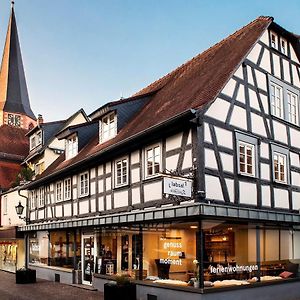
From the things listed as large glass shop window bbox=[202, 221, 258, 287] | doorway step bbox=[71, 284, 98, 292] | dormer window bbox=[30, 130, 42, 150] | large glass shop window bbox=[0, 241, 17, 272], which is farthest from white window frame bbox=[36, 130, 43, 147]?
large glass shop window bbox=[202, 221, 258, 287]

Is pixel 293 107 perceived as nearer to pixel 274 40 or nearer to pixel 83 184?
pixel 274 40

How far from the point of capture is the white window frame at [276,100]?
16.2 metres

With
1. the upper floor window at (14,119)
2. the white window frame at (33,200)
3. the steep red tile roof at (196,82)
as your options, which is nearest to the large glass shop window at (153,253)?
the steep red tile roof at (196,82)

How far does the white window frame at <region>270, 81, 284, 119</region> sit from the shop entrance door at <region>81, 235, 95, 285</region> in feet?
28.4

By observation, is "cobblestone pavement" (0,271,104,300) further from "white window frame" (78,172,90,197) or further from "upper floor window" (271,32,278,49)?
"upper floor window" (271,32,278,49)

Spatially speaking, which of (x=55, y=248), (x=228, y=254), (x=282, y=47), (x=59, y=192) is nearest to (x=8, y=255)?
(x=55, y=248)

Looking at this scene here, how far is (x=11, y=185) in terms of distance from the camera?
3105 centimetres

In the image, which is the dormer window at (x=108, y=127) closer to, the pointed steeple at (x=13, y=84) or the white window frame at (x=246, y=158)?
the white window frame at (x=246, y=158)

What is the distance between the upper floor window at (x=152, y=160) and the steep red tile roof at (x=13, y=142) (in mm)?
21830

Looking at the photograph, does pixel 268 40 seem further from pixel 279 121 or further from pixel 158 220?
pixel 158 220

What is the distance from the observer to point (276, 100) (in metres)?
16.4

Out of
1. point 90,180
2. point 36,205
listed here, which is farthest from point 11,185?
point 90,180

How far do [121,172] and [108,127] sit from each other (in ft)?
10.2

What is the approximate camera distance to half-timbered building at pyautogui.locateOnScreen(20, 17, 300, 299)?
12922 millimetres
